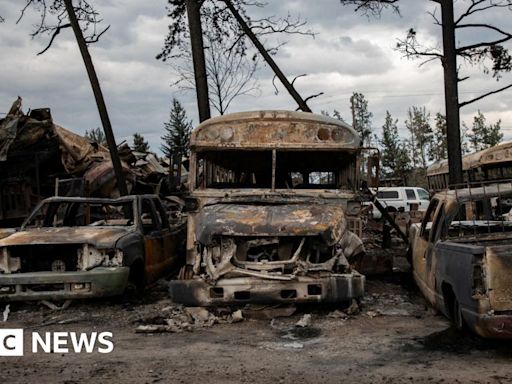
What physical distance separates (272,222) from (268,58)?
11574 millimetres

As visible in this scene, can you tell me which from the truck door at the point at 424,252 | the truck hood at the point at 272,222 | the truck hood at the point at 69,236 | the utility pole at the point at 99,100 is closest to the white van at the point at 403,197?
the utility pole at the point at 99,100

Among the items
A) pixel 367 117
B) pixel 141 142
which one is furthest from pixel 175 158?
pixel 367 117

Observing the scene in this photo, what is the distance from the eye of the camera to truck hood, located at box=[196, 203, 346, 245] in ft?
22.4

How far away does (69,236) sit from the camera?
25.4ft

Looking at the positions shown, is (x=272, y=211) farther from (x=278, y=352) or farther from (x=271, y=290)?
(x=278, y=352)

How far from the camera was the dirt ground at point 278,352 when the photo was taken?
4.77 meters

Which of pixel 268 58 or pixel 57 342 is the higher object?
pixel 268 58

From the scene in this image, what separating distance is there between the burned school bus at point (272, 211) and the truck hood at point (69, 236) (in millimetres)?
1016

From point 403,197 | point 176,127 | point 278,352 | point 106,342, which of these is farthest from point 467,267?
point 176,127

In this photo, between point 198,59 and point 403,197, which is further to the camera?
point 403,197

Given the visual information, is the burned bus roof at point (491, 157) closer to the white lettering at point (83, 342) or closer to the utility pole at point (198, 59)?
the utility pole at point (198, 59)

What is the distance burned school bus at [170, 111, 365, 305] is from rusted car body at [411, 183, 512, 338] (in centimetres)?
87

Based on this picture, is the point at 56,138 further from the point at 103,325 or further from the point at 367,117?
the point at 367,117

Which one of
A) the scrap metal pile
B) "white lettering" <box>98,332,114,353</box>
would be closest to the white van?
the scrap metal pile
